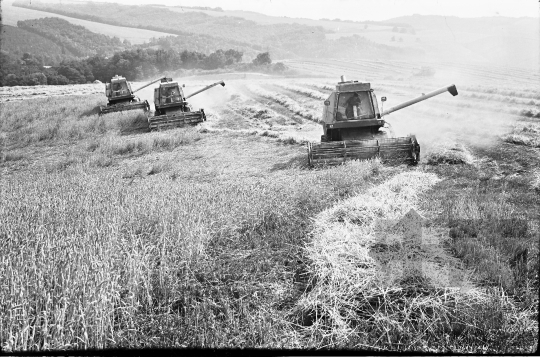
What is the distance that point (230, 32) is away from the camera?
378 ft

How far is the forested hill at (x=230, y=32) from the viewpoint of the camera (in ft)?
286

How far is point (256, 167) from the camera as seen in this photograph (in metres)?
11.6

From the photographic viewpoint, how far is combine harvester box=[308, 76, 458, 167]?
35.4ft

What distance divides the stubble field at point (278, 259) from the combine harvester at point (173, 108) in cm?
928

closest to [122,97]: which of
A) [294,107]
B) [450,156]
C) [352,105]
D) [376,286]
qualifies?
[294,107]

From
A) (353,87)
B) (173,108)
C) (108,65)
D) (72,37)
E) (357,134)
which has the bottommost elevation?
(173,108)

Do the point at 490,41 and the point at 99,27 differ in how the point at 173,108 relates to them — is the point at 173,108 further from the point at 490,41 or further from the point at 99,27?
the point at 99,27

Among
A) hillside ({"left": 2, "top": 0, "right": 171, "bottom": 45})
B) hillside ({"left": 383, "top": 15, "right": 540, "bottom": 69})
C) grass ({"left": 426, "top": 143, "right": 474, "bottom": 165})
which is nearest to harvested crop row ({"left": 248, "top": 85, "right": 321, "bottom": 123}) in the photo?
grass ({"left": 426, "top": 143, "right": 474, "bottom": 165})

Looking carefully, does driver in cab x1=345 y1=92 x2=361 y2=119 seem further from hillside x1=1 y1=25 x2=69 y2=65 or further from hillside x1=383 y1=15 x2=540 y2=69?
hillside x1=1 y1=25 x2=69 y2=65

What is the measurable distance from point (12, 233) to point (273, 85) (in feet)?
129

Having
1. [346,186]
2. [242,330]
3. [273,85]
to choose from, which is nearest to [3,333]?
[242,330]

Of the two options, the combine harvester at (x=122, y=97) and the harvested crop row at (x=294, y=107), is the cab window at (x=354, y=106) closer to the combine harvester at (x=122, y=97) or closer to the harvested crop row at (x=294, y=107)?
the harvested crop row at (x=294, y=107)

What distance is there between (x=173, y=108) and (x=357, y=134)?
41.3 ft

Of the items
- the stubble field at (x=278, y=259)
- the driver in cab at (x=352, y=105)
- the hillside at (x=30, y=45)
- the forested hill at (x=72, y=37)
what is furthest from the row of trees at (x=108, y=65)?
the driver in cab at (x=352, y=105)
